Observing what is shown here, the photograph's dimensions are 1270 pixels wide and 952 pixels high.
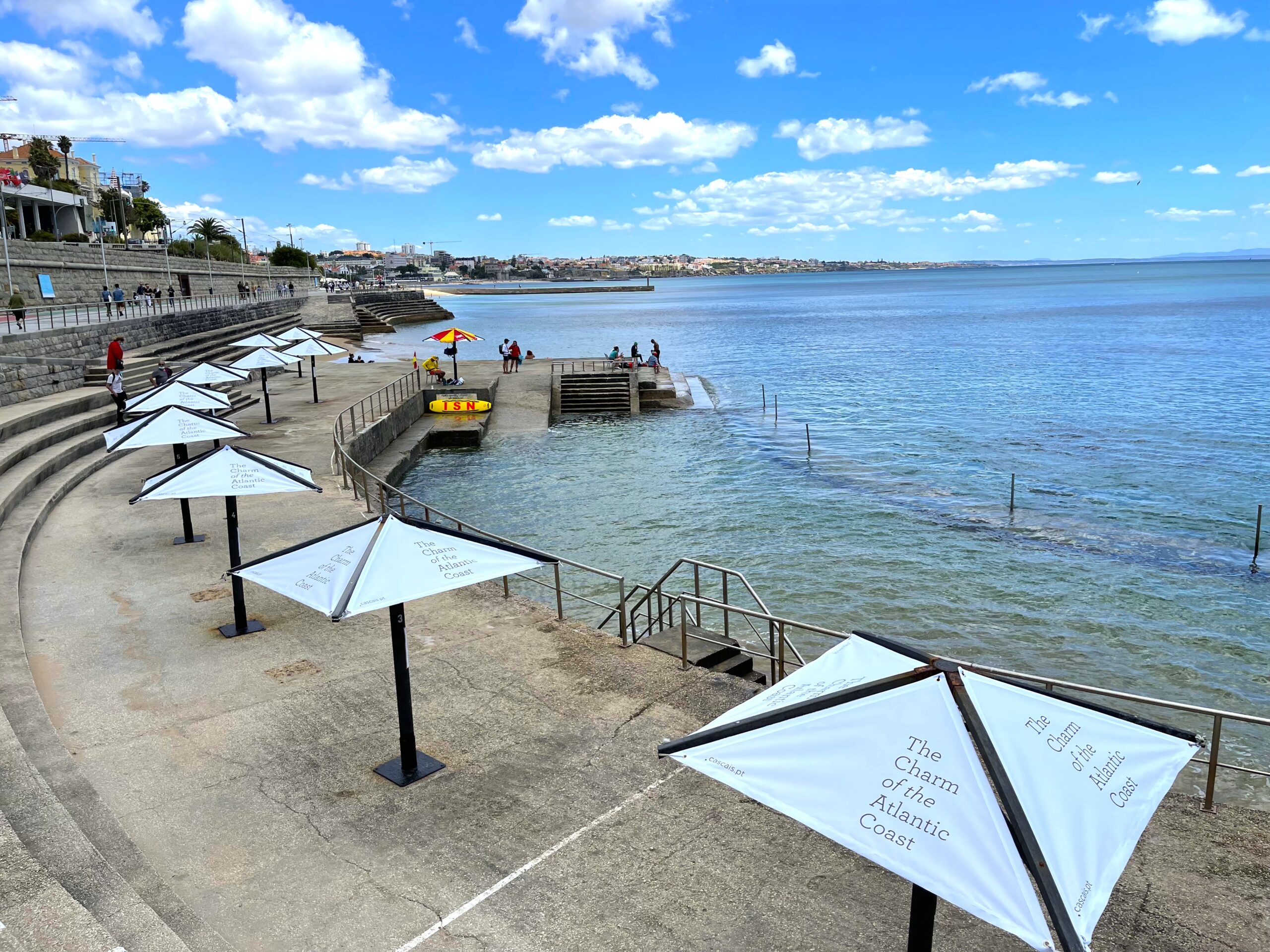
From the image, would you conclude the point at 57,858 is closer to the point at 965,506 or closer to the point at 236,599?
the point at 236,599

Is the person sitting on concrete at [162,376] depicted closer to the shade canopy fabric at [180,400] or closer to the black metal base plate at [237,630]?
the shade canopy fabric at [180,400]

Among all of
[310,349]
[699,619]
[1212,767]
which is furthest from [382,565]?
[310,349]

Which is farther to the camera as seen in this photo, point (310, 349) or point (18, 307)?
point (18, 307)

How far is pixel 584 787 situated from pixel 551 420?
28.3 metres

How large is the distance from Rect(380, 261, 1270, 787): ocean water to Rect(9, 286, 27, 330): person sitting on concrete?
1290 centimetres

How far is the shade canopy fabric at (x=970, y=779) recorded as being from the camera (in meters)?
3.35

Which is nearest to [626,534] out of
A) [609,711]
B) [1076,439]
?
[609,711]

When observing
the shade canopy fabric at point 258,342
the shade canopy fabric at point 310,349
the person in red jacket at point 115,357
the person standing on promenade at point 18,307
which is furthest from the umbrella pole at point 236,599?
the person standing on promenade at point 18,307

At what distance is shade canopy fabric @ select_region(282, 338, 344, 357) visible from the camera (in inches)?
1139

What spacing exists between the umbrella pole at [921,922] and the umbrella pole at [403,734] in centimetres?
406

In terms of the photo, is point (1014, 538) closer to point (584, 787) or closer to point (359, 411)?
point (584, 787)

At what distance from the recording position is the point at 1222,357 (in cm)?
6012

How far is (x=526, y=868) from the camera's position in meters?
6.02

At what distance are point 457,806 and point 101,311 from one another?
39382 millimetres
